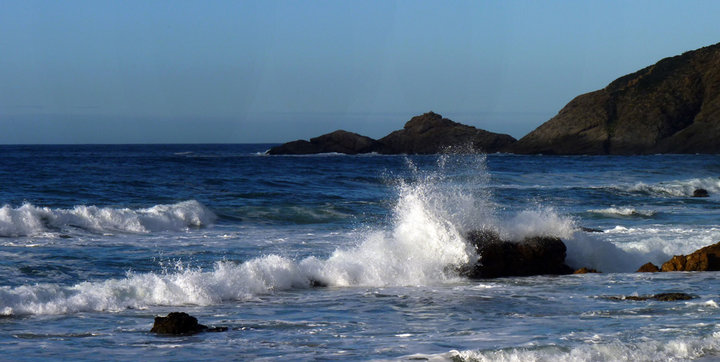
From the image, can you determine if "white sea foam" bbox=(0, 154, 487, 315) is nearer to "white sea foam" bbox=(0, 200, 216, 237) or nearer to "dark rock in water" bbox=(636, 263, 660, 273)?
"dark rock in water" bbox=(636, 263, 660, 273)

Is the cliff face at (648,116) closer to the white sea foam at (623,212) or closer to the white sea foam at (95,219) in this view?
the white sea foam at (623,212)

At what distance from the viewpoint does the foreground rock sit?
3765 inches

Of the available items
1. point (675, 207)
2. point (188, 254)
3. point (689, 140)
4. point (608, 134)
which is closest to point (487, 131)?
point (608, 134)

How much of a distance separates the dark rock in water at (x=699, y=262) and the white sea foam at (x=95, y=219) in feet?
38.5

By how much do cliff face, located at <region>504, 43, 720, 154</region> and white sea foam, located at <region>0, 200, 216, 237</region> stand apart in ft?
200

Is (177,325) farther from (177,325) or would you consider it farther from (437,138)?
(437,138)

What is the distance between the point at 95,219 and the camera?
2047 centimetres

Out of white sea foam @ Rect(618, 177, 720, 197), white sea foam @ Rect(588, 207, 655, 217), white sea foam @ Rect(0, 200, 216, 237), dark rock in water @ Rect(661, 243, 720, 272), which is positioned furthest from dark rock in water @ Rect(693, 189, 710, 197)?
dark rock in water @ Rect(661, 243, 720, 272)

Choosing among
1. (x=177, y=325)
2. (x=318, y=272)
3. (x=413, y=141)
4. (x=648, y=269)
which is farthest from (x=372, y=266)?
(x=413, y=141)

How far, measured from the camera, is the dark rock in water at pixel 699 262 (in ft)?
43.0

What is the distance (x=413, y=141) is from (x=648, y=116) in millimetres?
26284

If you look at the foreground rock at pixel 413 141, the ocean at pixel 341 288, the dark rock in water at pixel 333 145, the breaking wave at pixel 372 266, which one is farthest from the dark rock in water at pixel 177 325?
the dark rock in water at pixel 333 145

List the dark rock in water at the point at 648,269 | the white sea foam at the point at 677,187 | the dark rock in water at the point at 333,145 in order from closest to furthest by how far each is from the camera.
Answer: the dark rock in water at the point at 648,269
the white sea foam at the point at 677,187
the dark rock in water at the point at 333,145

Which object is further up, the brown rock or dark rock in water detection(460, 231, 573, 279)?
dark rock in water detection(460, 231, 573, 279)
